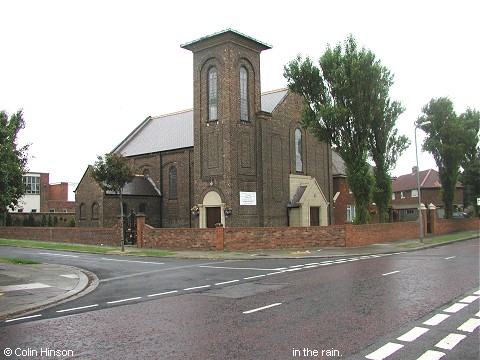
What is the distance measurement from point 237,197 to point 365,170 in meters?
9.08

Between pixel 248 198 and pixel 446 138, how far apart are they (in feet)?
69.4

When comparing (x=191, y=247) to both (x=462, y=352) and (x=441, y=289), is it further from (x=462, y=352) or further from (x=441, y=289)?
(x=462, y=352)

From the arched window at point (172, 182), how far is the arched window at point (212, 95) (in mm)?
9699

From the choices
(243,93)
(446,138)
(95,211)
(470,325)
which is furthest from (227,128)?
(470,325)

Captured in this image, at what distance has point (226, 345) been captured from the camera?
6.58 meters

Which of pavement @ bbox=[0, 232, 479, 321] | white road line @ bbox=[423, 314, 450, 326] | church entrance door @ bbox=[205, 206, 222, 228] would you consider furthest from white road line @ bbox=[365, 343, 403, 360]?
church entrance door @ bbox=[205, 206, 222, 228]

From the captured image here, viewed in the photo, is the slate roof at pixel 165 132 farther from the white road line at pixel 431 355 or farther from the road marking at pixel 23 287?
the white road line at pixel 431 355

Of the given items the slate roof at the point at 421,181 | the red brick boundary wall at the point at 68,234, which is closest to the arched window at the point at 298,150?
the red brick boundary wall at the point at 68,234

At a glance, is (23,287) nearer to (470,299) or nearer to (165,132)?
(470,299)

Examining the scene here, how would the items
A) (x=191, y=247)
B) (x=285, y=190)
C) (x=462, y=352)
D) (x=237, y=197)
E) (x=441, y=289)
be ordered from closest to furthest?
(x=462, y=352)
(x=441, y=289)
(x=191, y=247)
(x=237, y=197)
(x=285, y=190)

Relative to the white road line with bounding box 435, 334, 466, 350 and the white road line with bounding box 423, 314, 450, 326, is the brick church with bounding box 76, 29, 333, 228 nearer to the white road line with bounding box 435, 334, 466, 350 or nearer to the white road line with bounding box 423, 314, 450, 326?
the white road line with bounding box 423, 314, 450, 326

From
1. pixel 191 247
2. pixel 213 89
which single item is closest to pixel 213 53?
pixel 213 89

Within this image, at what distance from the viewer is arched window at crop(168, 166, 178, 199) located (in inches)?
1607

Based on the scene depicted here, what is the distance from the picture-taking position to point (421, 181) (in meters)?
73.9
